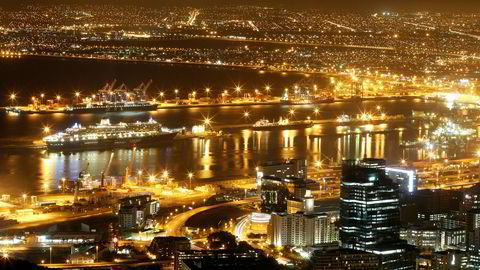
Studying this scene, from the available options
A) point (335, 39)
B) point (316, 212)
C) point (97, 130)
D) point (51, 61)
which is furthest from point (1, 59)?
point (316, 212)

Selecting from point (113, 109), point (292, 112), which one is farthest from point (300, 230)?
point (113, 109)

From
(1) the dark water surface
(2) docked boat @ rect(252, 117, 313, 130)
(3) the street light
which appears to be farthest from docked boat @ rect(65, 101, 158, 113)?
(2) docked boat @ rect(252, 117, 313, 130)

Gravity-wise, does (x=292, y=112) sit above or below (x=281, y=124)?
above

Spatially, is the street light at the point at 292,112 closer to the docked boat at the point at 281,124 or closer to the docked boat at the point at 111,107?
the docked boat at the point at 281,124

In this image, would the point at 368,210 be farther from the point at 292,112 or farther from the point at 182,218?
the point at 292,112

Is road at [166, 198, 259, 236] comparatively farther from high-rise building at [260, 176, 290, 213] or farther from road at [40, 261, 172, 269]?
road at [40, 261, 172, 269]

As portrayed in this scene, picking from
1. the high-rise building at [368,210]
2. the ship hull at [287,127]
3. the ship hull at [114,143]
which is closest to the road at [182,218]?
the high-rise building at [368,210]

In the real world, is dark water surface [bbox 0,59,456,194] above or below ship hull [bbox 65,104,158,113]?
below
